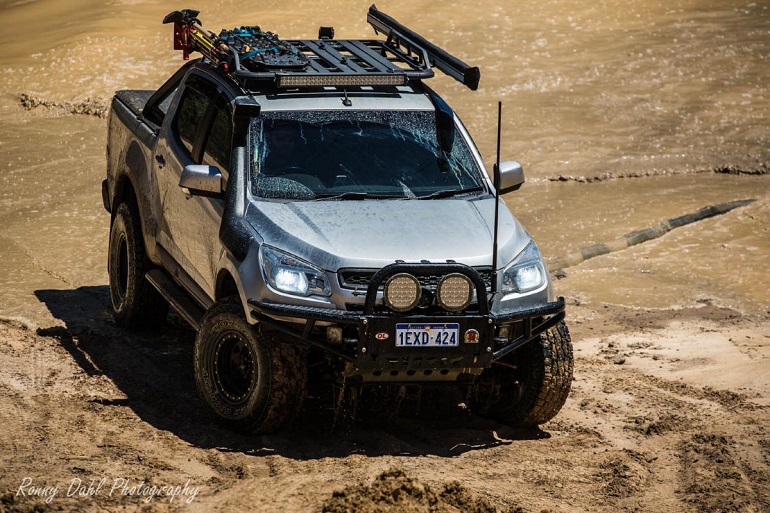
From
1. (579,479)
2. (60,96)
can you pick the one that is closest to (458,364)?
(579,479)

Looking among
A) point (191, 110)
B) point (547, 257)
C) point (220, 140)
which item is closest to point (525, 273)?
point (220, 140)

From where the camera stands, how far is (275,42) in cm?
866

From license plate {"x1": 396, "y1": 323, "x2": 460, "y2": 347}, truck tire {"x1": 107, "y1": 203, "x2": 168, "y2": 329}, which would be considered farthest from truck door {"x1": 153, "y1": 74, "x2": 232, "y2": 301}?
license plate {"x1": 396, "y1": 323, "x2": 460, "y2": 347}

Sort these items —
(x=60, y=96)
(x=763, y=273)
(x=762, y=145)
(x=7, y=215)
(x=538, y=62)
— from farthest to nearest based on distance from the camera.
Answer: (x=538, y=62), (x=60, y=96), (x=762, y=145), (x=7, y=215), (x=763, y=273)

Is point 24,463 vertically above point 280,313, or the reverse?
point 280,313

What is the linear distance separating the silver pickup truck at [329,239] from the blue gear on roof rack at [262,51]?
0.04 ft

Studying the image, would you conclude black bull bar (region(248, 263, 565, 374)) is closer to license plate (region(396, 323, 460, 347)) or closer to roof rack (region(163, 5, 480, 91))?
license plate (region(396, 323, 460, 347))

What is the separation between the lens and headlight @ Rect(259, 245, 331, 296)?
270 inches

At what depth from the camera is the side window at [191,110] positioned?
27.6ft

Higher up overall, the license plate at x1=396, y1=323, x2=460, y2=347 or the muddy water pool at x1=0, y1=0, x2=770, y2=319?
the license plate at x1=396, y1=323, x2=460, y2=347

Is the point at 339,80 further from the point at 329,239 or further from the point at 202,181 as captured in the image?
the point at 329,239

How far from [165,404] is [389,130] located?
2027 mm

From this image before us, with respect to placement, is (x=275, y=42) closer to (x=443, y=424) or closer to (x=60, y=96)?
(x=443, y=424)

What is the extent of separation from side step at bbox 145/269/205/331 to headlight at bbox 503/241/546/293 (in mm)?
1796
